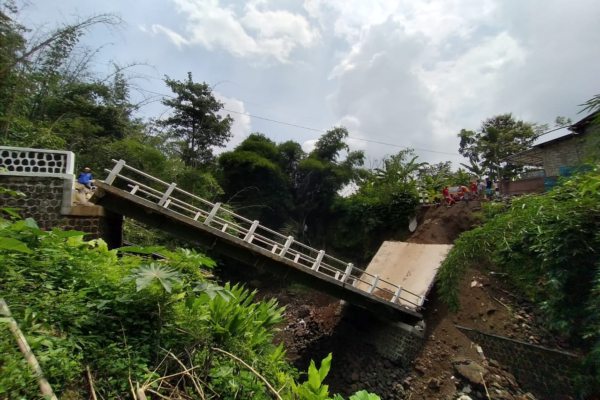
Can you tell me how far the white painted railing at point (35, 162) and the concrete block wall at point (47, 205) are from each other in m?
0.11

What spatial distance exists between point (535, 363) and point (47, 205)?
10.1m

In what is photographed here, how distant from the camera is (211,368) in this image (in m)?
2.10

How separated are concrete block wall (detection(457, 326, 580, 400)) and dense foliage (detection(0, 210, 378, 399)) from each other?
21.5ft

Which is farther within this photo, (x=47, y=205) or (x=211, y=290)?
(x=47, y=205)

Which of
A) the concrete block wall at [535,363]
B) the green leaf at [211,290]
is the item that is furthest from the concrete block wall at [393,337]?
the green leaf at [211,290]

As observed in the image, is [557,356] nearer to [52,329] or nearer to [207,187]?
[52,329]

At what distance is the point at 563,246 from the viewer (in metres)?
4.43

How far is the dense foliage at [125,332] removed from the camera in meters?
1.70

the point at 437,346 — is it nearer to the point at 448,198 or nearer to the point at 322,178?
the point at 448,198

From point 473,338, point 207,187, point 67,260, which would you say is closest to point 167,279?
point 67,260

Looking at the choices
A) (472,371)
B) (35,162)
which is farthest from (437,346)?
(35,162)

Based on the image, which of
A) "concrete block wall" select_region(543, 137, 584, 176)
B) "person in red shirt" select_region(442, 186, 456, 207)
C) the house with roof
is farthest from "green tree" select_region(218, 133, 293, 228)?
"concrete block wall" select_region(543, 137, 584, 176)

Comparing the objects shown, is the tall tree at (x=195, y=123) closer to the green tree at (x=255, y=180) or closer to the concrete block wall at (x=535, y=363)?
the green tree at (x=255, y=180)

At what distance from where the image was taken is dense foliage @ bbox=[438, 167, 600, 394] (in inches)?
168
